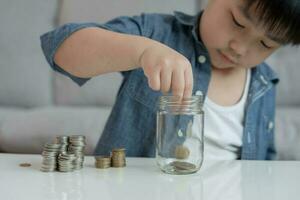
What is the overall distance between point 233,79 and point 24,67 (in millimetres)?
834

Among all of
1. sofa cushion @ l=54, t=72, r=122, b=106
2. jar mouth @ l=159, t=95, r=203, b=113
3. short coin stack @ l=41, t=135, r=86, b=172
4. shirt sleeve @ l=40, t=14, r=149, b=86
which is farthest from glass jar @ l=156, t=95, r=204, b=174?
sofa cushion @ l=54, t=72, r=122, b=106

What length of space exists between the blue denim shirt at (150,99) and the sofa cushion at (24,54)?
2.35 ft

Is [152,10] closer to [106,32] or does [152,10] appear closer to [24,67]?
[24,67]

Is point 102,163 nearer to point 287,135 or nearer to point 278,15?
point 278,15

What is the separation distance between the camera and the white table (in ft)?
1.57

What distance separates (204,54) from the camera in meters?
0.93

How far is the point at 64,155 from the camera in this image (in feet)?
1.94

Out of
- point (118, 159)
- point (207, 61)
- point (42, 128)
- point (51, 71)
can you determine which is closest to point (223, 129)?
point (207, 61)

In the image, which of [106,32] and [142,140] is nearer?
[106,32]

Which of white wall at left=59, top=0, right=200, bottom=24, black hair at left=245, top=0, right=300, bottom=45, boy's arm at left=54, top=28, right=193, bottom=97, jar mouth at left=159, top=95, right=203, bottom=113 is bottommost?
jar mouth at left=159, top=95, right=203, bottom=113

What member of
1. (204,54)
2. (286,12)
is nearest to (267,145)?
(204,54)

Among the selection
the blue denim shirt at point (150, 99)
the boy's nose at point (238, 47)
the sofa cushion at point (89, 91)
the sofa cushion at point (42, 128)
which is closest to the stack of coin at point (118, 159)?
the blue denim shirt at point (150, 99)

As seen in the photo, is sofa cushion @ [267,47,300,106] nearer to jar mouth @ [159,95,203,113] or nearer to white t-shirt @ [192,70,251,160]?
white t-shirt @ [192,70,251,160]

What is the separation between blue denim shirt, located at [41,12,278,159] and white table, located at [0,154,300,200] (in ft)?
0.77
